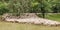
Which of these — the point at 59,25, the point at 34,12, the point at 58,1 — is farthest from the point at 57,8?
the point at 59,25

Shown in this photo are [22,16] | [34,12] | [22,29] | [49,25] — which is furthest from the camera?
[34,12]

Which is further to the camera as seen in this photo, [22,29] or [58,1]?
[58,1]

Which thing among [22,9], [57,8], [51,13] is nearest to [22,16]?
[22,9]

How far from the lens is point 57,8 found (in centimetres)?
1551

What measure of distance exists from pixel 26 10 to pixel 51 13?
223 cm

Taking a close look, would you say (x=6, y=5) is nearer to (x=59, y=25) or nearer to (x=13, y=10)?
(x=13, y=10)

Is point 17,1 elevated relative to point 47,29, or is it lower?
elevated

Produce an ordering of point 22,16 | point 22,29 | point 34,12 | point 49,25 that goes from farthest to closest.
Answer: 1. point 34,12
2. point 22,16
3. point 49,25
4. point 22,29

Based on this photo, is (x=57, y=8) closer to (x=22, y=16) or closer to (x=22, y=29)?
(x=22, y=16)

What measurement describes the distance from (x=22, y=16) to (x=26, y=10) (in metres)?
0.90

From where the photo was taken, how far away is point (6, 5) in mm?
14938

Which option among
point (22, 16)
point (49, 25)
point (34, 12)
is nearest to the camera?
point (49, 25)

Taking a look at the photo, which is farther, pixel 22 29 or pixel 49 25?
pixel 49 25

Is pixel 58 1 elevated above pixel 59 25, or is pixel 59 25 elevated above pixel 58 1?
pixel 58 1
